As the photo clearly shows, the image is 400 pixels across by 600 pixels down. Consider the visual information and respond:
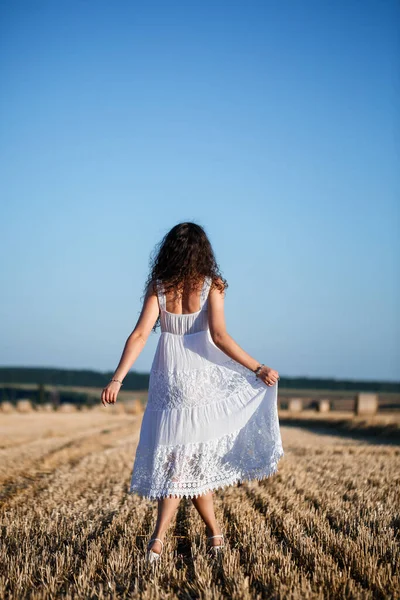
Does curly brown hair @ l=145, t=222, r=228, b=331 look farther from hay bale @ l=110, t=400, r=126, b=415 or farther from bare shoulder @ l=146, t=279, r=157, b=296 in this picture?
hay bale @ l=110, t=400, r=126, b=415

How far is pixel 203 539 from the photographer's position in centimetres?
418

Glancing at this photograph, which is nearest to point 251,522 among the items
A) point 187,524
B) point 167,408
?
point 187,524

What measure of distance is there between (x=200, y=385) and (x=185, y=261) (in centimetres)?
80

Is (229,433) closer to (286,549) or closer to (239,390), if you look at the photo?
(239,390)

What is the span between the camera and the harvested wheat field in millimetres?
3090

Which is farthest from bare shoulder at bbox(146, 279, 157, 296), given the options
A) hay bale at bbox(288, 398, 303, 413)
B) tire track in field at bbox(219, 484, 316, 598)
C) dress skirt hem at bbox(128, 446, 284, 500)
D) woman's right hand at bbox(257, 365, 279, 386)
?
hay bale at bbox(288, 398, 303, 413)

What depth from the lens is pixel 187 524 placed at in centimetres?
478

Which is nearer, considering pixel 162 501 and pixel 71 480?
pixel 162 501

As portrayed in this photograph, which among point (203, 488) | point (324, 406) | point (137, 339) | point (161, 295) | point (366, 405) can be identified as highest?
point (161, 295)

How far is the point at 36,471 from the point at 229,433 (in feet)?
14.9

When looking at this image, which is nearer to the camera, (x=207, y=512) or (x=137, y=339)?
(x=207, y=512)

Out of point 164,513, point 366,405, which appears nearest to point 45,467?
point 164,513

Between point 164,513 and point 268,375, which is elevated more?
point 268,375

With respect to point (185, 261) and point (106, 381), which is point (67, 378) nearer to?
point (106, 381)
